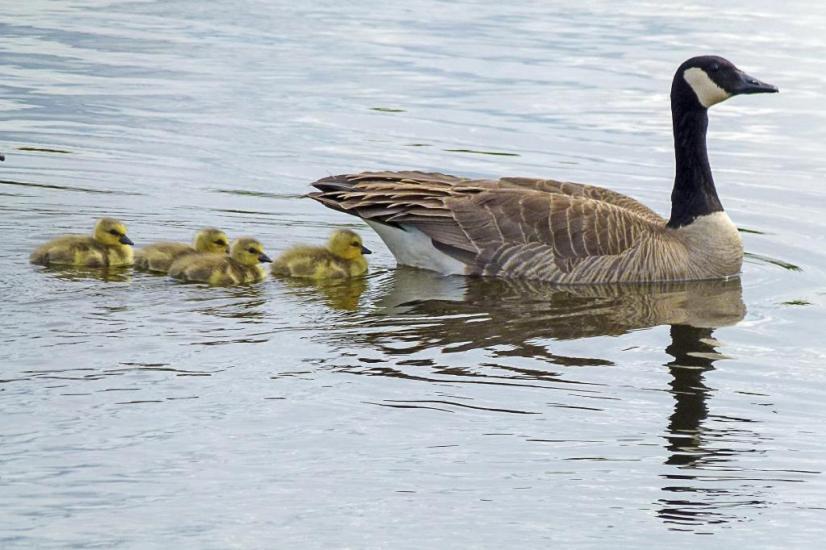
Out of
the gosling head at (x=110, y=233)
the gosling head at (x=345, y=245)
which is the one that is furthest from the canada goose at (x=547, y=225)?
the gosling head at (x=110, y=233)

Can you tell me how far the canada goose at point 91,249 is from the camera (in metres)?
11.4

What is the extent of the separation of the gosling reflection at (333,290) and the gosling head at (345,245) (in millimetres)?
196

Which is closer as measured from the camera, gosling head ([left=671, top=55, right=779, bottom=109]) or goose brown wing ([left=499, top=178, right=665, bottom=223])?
goose brown wing ([left=499, top=178, right=665, bottom=223])

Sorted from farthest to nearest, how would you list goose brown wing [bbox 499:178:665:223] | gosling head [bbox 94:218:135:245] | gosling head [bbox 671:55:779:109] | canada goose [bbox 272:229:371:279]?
1. gosling head [bbox 671:55:779:109]
2. goose brown wing [bbox 499:178:665:223]
3. canada goose [bbox 272:229:371:279]
4. gosling head [bbox 94:218:135:245]

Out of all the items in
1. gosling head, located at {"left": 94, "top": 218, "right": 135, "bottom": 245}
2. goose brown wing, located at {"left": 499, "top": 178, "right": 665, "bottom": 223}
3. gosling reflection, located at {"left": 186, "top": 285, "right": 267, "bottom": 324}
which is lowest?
gosling reflection, located at {"left": 186, "top": 285, "right": 267, "bottom": 324}

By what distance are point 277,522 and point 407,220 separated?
18.0 feet

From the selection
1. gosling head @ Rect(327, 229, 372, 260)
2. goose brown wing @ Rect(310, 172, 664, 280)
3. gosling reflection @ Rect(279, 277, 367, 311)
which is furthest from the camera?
goose brown wing @ Rect(310, 172, 664, 280)

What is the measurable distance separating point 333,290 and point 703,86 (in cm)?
364

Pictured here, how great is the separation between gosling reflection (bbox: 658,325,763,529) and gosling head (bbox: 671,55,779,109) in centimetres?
311

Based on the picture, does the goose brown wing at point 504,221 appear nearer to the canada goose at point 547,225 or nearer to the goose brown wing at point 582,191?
the canada goose at point 547,225

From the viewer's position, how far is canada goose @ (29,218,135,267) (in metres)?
11.4

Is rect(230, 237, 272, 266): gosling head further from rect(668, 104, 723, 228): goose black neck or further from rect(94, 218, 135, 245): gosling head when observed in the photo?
rect(668, 104, 723, 228): goose black neck

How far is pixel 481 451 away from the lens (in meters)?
8.07

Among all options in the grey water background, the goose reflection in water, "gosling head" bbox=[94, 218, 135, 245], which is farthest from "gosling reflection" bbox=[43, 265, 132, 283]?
the goose reflection in water
